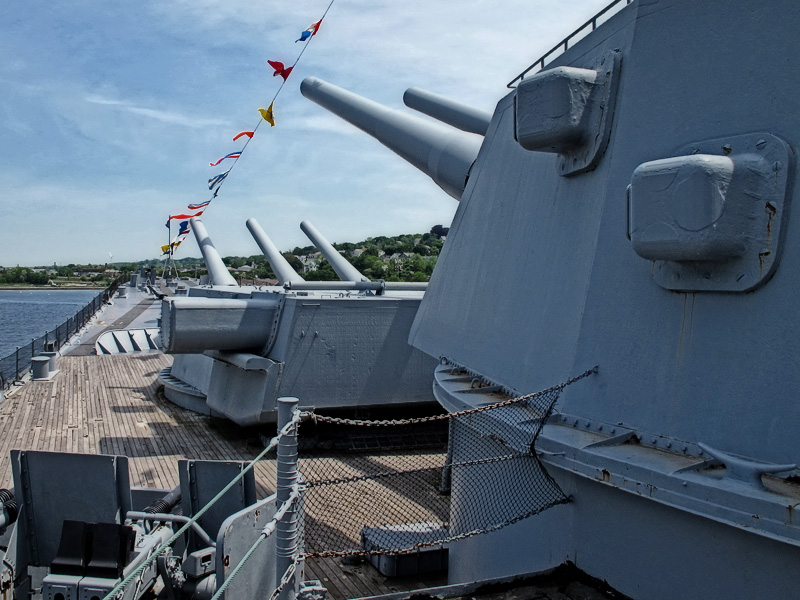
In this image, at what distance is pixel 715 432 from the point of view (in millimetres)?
2020

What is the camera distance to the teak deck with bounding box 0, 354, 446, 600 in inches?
174

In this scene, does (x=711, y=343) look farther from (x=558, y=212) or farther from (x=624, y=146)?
(x=558, y=212)

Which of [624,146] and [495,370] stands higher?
[624,146]

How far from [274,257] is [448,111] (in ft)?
19.9

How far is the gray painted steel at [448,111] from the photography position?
18.1 ft

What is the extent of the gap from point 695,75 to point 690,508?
147 centimetres

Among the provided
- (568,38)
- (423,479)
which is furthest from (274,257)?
(568,38)

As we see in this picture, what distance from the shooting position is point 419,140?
17.4ft

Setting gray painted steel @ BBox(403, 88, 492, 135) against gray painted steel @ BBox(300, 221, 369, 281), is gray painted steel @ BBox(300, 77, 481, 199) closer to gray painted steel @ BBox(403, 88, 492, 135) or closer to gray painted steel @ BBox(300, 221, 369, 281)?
gray painted steel @ BBox(403, 88, 492, 135)

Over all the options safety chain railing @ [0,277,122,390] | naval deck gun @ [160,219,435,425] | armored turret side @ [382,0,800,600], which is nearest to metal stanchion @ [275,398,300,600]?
armored turret side @ [382,0,800,600]

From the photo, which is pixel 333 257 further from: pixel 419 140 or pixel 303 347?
pixel 419 140

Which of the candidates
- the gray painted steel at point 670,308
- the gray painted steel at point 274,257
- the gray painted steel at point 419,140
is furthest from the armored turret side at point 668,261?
the gray painted steel at point 274,257

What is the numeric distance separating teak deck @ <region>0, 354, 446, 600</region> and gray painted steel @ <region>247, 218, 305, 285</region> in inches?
102

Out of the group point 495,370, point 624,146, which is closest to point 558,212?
point 624,146
